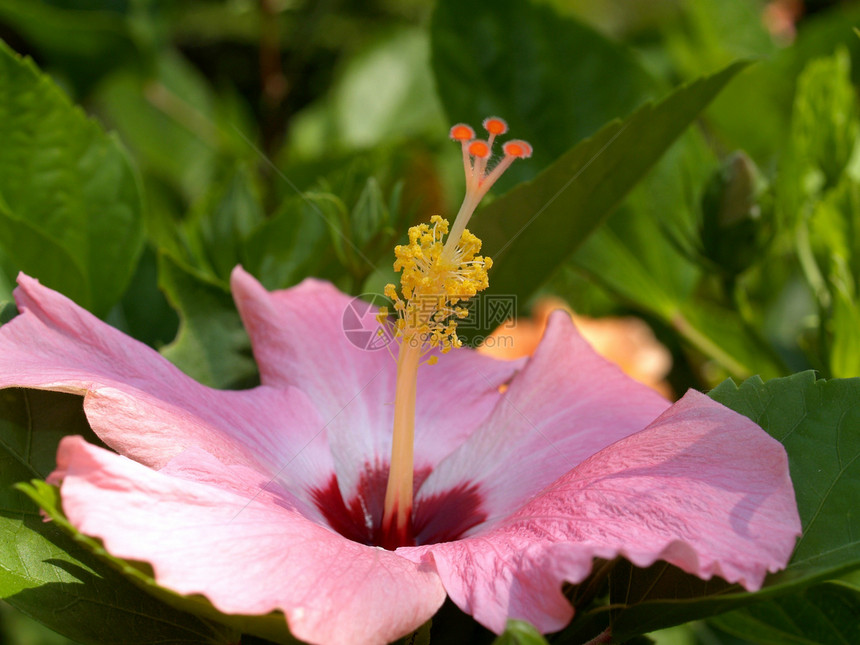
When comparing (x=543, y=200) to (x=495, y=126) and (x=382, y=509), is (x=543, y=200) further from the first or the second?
→ (x=382, y=509)

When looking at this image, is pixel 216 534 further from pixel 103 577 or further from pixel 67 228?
pixel 67 228

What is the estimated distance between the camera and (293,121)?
7.27 feet

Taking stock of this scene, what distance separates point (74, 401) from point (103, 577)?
0.46 feet

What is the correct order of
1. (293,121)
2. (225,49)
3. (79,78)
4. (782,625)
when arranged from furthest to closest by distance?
1. (225,49)
2. (293,121)
3. (79,78)
4. (782,625)

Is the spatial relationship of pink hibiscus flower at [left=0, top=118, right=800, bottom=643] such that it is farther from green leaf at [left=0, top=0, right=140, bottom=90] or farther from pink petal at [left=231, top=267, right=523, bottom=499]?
green leaf at [left=0, top=0, right=140, bottom=90]

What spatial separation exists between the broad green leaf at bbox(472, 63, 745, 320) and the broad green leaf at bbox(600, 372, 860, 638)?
0.25 metres

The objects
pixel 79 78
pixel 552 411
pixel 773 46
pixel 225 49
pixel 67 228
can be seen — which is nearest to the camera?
pixel 552 411

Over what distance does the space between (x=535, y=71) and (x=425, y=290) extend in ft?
1.66

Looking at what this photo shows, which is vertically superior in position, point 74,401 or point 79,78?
point 79,78

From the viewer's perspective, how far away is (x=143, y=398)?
655 millimetres

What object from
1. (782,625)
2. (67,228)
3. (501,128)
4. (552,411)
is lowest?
(782,625)

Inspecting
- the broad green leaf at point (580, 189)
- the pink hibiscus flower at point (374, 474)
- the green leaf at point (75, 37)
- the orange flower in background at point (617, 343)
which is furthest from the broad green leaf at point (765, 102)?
the green leaf at point (75, 37)

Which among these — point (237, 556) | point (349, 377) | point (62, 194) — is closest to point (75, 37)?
point (62, 194)

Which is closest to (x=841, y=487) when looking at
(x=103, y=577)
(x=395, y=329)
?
(x=395, y=329)
